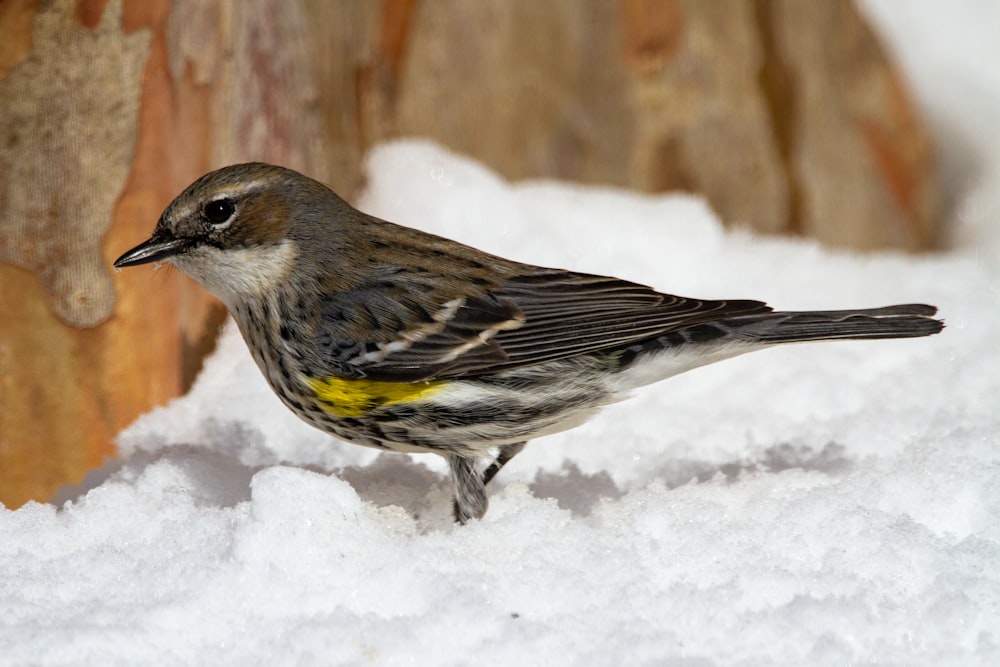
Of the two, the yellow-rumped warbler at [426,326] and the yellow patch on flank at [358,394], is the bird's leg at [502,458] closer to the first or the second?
the yellow-rumped warbler at [426,326]

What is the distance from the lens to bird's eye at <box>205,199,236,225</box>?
3.53m

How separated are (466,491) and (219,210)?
123 centimetres

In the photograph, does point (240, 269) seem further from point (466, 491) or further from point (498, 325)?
point (466, 491)

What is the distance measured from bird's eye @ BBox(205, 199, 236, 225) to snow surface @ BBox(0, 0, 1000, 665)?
87 centimetres

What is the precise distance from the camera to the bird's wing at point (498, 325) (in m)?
3.48

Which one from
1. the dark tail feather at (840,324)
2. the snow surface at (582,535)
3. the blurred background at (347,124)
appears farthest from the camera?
the blurred background at (347,124)

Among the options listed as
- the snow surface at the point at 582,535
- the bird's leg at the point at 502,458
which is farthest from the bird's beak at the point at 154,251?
the bird's leg at the point at 502,458

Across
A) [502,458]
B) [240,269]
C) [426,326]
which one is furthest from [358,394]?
[502,458]

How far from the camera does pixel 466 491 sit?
141 inches

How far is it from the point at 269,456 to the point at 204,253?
903mm

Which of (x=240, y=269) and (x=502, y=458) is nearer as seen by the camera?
(x=240, y=269)

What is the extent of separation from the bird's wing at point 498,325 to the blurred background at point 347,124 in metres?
1.14

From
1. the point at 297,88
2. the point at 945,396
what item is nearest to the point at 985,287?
the point at 945,396

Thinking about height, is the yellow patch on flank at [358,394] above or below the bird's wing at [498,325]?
below
